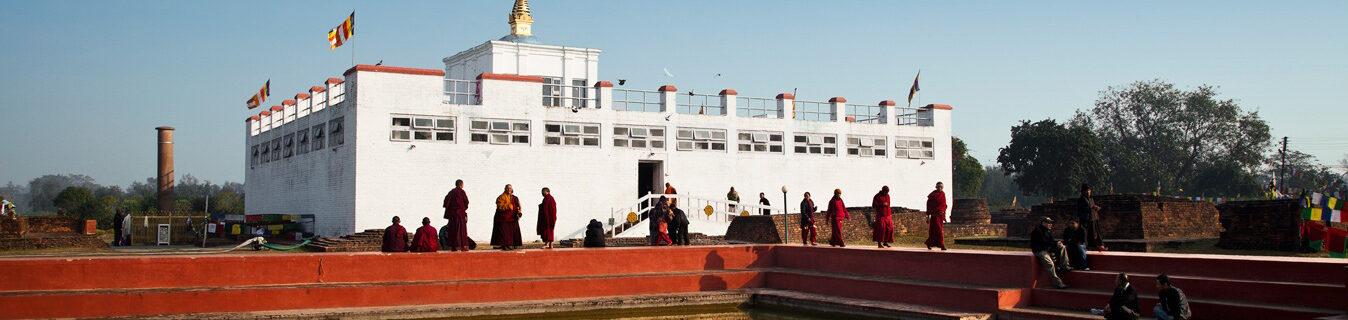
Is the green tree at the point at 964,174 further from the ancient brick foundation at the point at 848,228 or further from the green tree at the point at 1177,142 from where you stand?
the ancient brick foundation at the point at 848,228

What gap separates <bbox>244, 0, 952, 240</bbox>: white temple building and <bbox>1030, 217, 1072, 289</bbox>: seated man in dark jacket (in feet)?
53.7

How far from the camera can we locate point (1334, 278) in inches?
484

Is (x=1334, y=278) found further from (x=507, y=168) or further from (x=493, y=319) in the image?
(x=507, y=168)

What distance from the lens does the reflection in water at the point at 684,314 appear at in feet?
54.4

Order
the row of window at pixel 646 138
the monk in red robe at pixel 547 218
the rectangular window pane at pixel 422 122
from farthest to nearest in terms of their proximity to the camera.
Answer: the row of window at pixel 646 138 < the rectangular window pane at pixel 422 122 < the monk in red robe at pixel 547 218

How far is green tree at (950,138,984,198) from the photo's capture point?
76500 mm

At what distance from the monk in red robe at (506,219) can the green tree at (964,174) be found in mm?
61535

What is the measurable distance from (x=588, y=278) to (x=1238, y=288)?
30.7 ft

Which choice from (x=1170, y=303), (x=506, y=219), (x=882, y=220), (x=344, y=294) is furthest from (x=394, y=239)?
(x=1170, y=303)

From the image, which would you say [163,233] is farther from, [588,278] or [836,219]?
[836,219]

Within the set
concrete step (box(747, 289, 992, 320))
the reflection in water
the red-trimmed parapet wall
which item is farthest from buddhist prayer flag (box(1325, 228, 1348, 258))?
the reflection in water

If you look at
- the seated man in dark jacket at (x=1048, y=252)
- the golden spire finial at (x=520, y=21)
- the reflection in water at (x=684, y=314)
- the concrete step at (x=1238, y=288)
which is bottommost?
the reflection in water at (x=684, y=314)

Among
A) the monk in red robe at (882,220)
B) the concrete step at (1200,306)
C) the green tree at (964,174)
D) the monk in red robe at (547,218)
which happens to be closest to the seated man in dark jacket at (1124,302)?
the concrete step at (1200,306)

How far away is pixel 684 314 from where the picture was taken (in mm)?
17141
